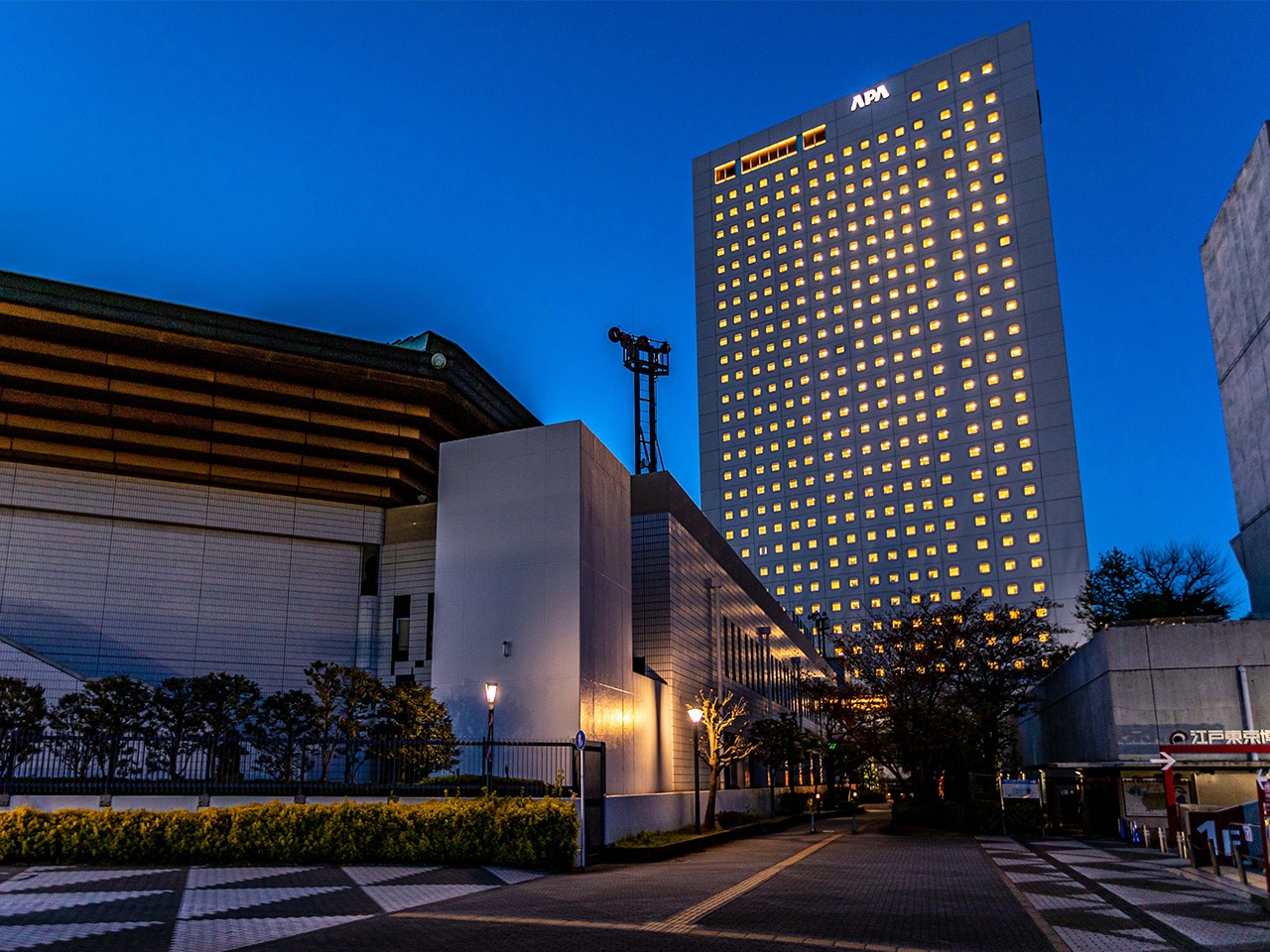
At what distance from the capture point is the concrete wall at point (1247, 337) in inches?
1265

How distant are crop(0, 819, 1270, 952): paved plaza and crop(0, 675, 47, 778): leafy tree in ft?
16.7

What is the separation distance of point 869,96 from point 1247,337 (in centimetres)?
10241

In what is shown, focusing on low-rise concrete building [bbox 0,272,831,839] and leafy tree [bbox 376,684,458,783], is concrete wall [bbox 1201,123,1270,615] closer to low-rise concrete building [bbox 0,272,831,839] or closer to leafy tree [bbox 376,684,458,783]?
low-rise concrete building [bbox 0,272,831,839]

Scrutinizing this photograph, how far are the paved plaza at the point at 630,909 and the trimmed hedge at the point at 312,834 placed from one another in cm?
57

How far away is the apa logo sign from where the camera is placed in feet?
409

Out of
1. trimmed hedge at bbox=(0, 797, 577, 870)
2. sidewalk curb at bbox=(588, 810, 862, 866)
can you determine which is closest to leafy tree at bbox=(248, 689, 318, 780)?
trimmed hedge at bbox=(0, 797, 577, 870)

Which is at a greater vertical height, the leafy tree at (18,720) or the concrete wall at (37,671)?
the concrete wall at (37,671)

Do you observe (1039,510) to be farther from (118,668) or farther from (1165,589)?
(118,668)

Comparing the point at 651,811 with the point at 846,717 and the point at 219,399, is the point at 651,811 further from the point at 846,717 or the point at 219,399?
the point at 219,399

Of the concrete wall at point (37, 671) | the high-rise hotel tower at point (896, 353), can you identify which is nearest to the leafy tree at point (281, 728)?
the concrete wall at point (37, 671)

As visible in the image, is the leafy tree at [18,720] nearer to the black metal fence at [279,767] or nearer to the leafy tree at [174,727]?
the black metal fence at [279,767]

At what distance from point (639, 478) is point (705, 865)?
53.1ft

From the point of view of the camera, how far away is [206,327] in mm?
30656

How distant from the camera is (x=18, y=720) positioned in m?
23.9
